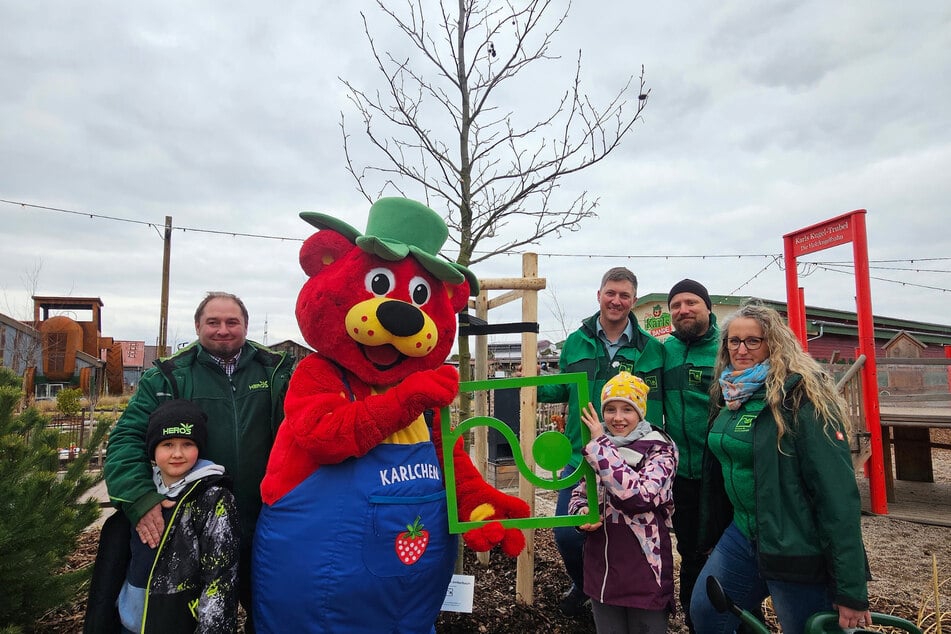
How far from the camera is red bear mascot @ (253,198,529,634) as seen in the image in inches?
78.7

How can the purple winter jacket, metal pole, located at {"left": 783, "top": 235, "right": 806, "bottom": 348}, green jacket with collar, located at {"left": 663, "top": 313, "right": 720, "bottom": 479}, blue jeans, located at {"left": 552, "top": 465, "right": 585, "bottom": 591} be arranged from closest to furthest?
1. the purple winter jacket
2. green jacket with collar, located at {"left": 663, "top": 313, "right": 720, "bottom": 479}
3. blue jeans, located at {"left": 552, "top": 465, "right": 585, "bottom": 591}
4. metal pole, located at {"left": 783, "top": 235, "right": 806, "bottom": 348}

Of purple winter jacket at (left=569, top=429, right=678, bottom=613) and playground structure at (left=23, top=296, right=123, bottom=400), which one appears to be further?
playground structure at (left=23, top=296, right=123, bottom=400)

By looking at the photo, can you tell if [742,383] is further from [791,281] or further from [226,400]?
[791,281]

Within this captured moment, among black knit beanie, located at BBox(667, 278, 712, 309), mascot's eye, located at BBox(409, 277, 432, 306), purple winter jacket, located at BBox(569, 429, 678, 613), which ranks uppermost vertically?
black knit beanie, located at BBox(667, 278, 712, 309)

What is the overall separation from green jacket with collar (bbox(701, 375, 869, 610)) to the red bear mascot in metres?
0.97

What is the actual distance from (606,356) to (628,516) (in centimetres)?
107

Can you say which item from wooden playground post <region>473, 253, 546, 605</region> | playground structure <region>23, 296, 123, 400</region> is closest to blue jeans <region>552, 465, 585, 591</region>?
wooden playground post <region>473, 253, 546, 605</region>

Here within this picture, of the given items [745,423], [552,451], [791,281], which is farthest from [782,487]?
[791,281]

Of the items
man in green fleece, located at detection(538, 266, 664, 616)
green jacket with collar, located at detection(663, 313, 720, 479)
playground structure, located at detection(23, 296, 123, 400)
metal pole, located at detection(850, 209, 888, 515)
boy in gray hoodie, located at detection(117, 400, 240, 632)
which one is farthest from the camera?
playground structure, located at detection(23, 296, 123, 400)

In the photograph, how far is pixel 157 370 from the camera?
2.50 m

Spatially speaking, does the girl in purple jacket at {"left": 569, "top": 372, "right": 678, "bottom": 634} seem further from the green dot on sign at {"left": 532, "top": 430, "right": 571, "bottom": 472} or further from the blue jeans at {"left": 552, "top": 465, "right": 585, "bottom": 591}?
the blue jeans at {"left": 552, "top": 465, "right": 585, "bottom": 591}

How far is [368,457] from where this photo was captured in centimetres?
211

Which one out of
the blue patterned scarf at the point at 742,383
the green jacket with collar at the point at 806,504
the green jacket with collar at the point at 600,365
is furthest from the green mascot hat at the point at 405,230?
the green jacket with collar at the point at 806,504

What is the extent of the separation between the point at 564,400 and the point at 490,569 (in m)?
1.54
